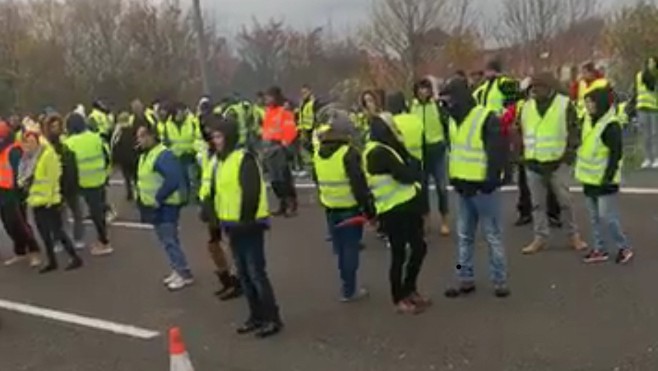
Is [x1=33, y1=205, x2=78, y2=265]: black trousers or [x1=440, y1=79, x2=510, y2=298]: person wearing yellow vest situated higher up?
[x1=440, y1=79, x2=510, y2=298]: person wearing yellow vest

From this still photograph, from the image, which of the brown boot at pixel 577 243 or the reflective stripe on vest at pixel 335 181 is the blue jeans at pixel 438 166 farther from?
the reflective stripe on vest at pixel 335 181

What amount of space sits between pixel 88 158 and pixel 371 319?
208 inches

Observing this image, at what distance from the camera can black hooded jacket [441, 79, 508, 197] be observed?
7773 millimetres

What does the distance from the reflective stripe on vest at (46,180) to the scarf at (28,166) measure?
4 centimetres

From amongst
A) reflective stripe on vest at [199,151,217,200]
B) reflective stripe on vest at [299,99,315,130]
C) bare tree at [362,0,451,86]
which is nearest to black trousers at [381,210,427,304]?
reflective stripe on vest at [199,151,217,200]

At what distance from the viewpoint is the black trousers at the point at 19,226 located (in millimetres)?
11680

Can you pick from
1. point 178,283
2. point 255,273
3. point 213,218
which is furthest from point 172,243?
point 255,273

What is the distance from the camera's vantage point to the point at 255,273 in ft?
25.0

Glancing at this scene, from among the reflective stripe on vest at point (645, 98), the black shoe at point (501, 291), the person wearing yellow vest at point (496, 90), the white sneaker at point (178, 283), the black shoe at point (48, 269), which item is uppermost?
the person wearing yellow vest at point (496, 90)

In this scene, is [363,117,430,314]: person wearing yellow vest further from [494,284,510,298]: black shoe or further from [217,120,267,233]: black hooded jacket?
[217,120,267,233]: black hooded jacket

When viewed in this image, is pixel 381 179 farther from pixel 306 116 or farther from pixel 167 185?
pixel 306 116

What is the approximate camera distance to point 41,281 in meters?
10.9

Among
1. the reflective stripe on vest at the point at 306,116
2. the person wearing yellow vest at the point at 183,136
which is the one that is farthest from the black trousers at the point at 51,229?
the reflective stripe on vest at the point at 306,116

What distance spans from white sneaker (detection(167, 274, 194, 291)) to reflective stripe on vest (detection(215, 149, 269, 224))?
2.22 metres
